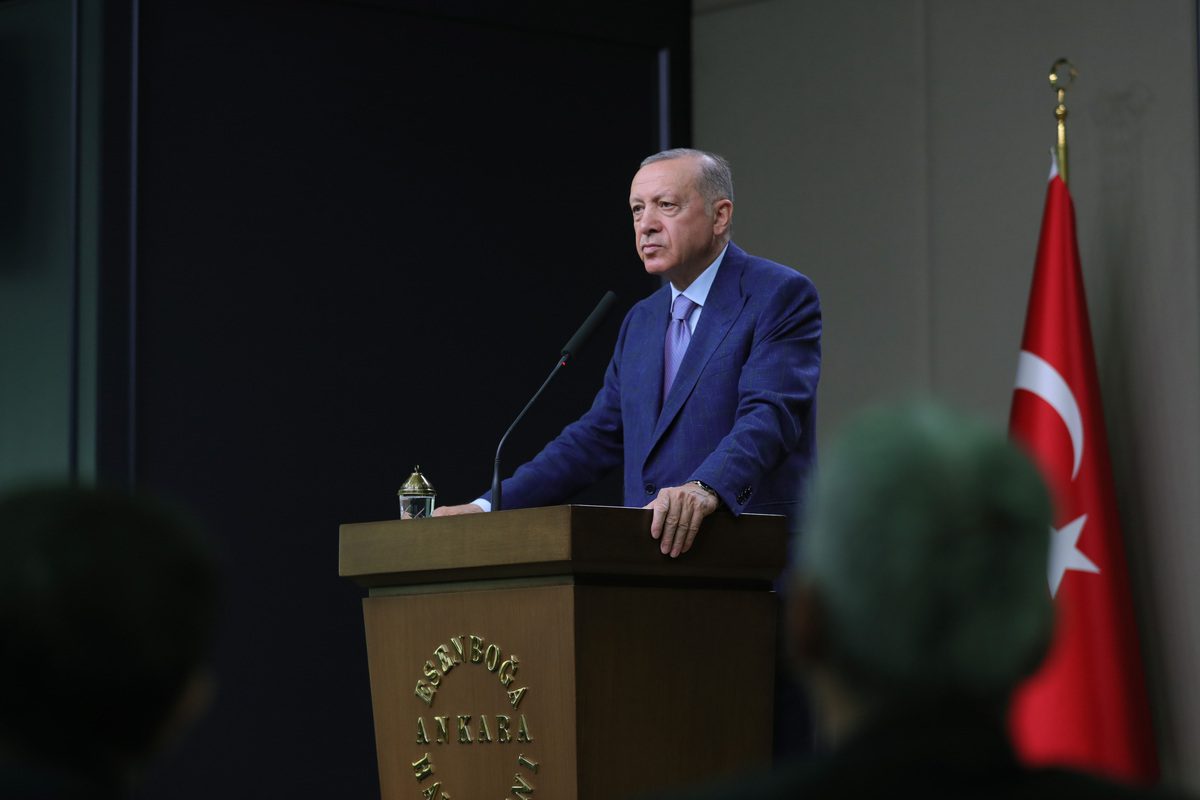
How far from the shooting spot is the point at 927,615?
1.07 metres

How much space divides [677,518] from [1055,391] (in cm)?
175

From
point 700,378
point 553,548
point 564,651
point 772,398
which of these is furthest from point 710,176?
point 564,651

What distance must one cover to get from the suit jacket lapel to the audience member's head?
253 cm

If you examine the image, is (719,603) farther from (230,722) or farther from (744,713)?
(230,722)

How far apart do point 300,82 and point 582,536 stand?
255 cm

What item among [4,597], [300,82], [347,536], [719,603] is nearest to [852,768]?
[4,597]

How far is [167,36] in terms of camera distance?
4.92 m

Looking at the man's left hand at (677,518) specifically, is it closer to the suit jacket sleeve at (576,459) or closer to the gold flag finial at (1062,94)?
the suit jacket sleeve at (576,459)

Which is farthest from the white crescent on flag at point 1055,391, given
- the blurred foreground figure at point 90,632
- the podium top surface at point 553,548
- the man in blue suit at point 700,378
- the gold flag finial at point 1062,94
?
the blurred foreground figure at point 90,632

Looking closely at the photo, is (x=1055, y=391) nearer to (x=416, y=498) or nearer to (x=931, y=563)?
(x=416, y=498)

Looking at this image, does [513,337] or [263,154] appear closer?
[263,154]

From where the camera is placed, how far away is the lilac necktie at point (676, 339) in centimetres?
376

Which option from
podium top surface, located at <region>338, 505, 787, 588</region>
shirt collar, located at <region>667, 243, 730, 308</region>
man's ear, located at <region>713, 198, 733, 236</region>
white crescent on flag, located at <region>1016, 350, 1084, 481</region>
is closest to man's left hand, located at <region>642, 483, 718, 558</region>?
podium top surface, located at <region>338, 505, 787, 588</region>

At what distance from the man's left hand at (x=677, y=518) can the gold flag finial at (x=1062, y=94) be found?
1.93 metres
